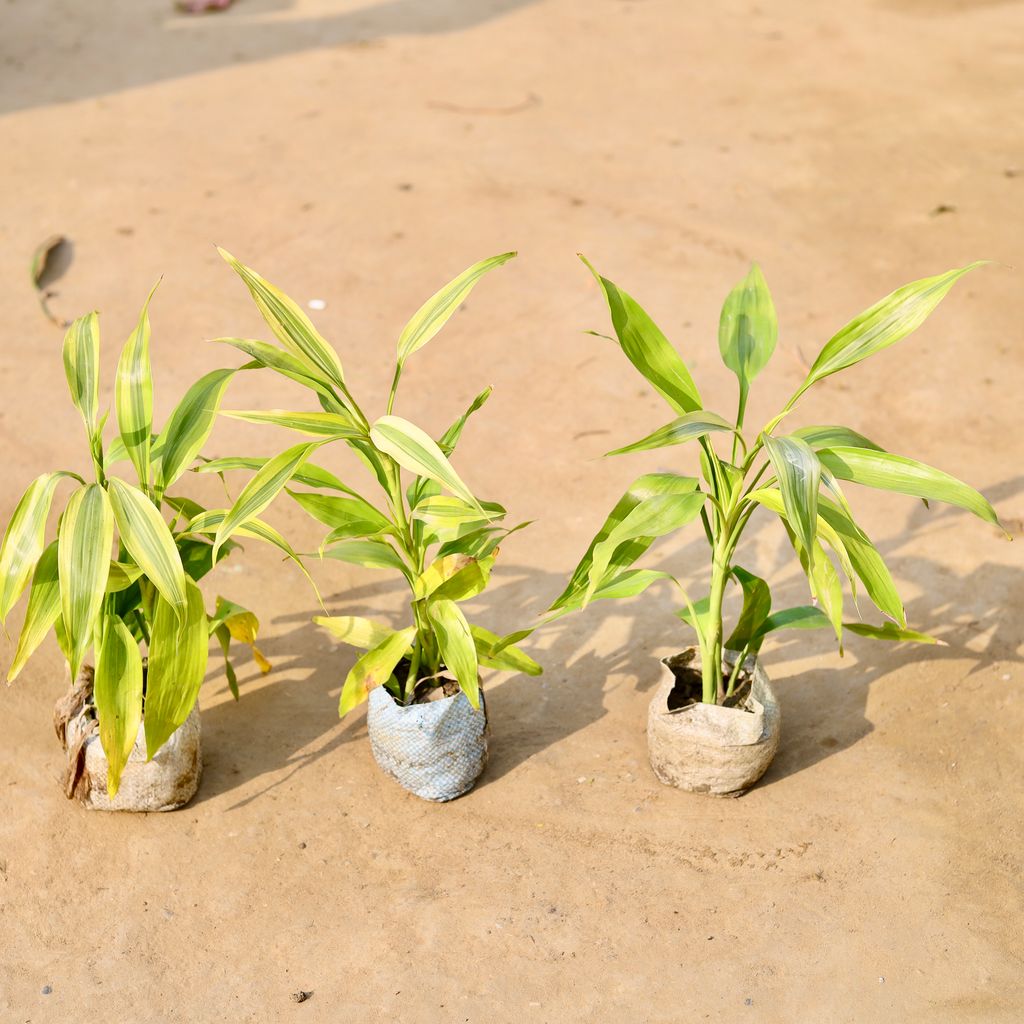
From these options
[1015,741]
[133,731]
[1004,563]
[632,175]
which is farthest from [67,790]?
[632,175]

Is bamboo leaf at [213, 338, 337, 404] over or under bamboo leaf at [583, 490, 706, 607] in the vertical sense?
over

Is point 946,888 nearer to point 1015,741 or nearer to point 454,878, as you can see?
point 1015,741

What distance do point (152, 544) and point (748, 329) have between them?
1.25 metres

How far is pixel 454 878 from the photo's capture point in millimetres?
2629

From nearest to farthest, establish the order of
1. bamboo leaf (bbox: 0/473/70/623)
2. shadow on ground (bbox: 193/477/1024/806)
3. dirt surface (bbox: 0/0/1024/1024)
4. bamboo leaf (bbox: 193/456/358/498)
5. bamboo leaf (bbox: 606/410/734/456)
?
bamboo leaf (bbox: 606/410/734/456)
bamboo leaf (bbox: 0/473/70/623)
dirt surface (bbox: 0/0/1024/1024)
bamboo leaf (bbox: 193/456/358/498)
shadow on ground (bbox: 193/477/1024/806)

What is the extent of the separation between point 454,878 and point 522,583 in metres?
1.02

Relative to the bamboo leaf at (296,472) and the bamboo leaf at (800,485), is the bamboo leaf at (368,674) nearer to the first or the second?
the bamboo leaf at (296,472)

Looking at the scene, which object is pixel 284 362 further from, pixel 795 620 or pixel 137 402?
pixel 795 620

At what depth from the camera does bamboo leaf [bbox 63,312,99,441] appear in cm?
246

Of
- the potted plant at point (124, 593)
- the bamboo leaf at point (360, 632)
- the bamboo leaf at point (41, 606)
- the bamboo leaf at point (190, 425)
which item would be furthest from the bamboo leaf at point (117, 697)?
the bamboo leaf at point (360, 632)

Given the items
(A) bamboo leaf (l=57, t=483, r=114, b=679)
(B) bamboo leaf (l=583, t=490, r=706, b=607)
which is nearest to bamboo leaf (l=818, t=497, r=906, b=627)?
(B) bamboo leaf (l=583, t=490, r=706, b=607)

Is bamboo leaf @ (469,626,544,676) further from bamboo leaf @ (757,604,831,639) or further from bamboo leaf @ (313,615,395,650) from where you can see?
bamboo leaf @ (757,604,831,639)

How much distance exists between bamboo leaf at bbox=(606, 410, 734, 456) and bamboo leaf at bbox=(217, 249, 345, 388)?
1.91ft

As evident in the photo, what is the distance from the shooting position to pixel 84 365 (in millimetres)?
2480
